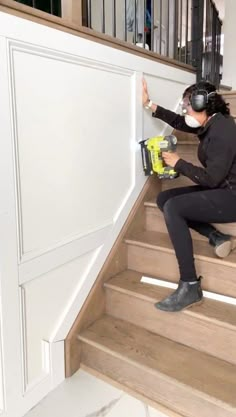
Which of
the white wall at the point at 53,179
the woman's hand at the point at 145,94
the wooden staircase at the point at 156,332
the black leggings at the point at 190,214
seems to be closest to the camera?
the white wall at the point at 53,179

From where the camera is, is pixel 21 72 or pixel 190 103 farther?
pixel 190 103

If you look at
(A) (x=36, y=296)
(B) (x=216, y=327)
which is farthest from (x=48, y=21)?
(B) (x=216, y=327)

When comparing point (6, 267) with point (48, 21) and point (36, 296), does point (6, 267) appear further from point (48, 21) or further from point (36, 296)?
point (48, 21)

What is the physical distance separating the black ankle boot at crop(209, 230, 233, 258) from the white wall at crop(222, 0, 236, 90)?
265 cm

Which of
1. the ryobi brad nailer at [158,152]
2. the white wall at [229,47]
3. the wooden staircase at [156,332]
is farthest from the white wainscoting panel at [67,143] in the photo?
the white wall at [229,47]

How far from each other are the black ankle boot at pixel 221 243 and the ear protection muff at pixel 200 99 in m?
0.68

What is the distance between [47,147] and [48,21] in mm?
531

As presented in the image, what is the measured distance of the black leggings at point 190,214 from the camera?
1768mm

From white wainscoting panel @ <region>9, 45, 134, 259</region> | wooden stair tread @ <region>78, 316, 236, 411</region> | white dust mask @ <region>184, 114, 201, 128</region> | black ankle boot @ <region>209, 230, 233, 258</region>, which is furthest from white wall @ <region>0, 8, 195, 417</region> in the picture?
black ankle boot @ <region>209, 230, 233, 258</region>

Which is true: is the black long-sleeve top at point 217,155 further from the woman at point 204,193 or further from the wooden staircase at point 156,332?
the wooden staircase at point 156,332

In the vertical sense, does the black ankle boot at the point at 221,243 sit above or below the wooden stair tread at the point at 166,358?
above

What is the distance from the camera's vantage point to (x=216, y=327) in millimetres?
1647

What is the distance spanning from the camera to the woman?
68.6 inches

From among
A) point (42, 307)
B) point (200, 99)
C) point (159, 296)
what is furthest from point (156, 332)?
point (200, 99)
